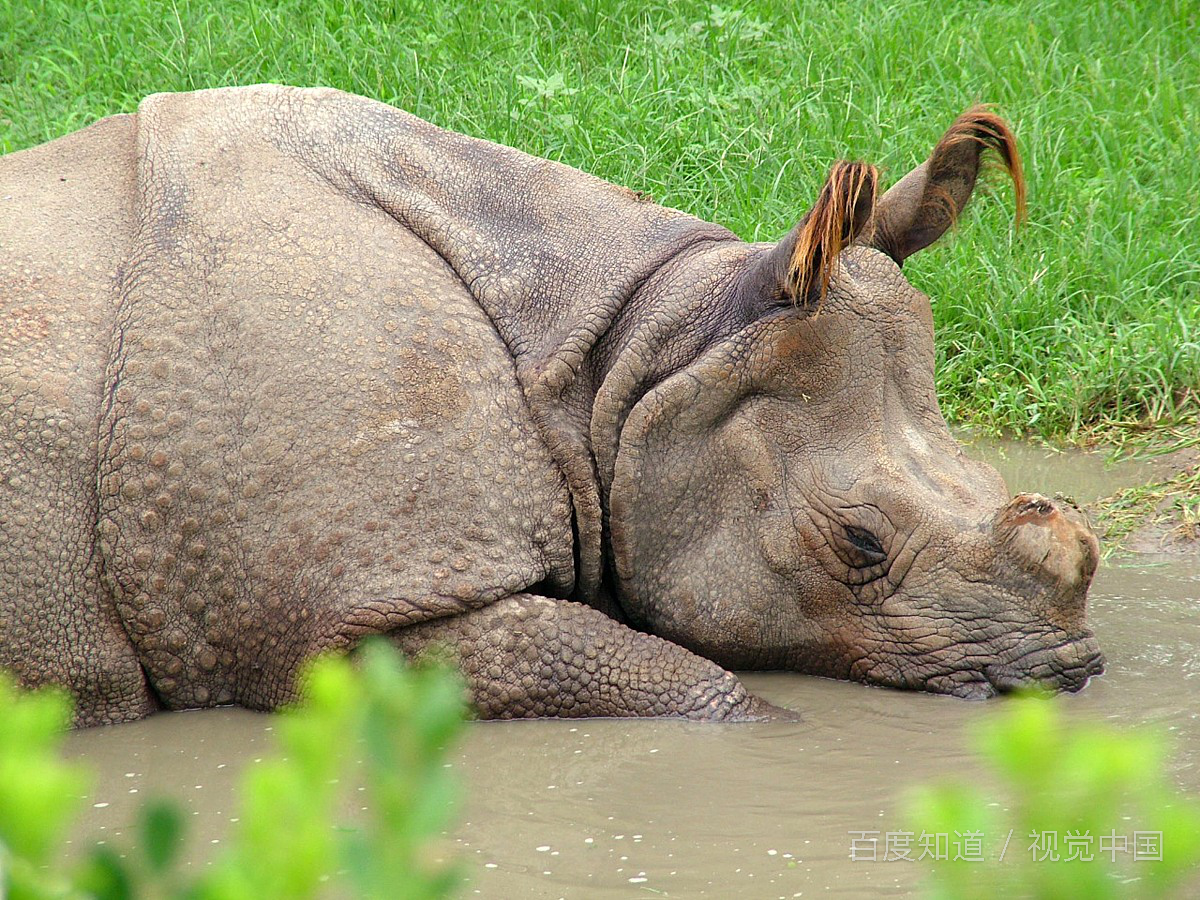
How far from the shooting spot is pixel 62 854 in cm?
303

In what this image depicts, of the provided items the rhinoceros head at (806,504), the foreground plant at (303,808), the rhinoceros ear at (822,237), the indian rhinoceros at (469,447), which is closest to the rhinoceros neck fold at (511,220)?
the indian rhinoceros at (469,447)

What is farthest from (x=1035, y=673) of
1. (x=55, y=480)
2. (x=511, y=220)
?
(x=55, y=480)

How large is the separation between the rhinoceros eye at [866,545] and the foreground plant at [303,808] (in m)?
3.15

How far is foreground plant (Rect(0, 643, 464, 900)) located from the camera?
2.68 feet

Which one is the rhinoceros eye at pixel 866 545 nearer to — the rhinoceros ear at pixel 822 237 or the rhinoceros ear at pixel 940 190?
the rhinoceros ear at pixel 822 237

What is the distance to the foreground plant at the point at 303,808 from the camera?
0.82 meters

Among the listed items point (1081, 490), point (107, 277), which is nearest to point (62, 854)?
point (107, 277)

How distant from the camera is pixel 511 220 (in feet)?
14.0

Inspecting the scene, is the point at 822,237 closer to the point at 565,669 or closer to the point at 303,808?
the point at 565,669

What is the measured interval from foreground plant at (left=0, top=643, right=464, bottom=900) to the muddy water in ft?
6.53

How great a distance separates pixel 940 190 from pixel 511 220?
126 cm

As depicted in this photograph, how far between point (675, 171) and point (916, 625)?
11.5 ft

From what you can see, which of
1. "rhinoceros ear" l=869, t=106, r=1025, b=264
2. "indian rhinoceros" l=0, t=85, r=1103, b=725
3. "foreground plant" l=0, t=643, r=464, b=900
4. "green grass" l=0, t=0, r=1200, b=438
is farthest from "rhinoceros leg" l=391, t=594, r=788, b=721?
"foreground plant" l=0, t=643, r=464, b=900

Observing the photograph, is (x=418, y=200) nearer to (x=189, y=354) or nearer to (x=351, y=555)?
(x=189, y=354)
